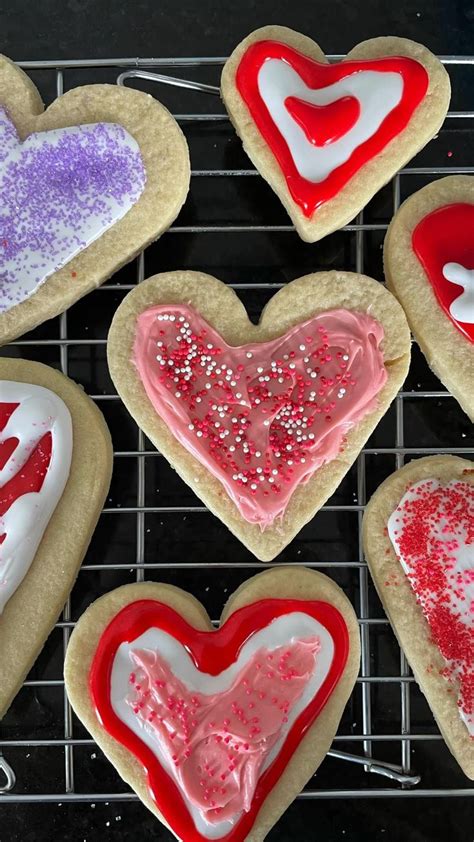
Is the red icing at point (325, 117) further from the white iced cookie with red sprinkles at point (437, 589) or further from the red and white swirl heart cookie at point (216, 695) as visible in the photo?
the red and white swirl heart cookie at point (216, 695)

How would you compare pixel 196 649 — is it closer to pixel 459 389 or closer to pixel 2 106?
pixel 459 389

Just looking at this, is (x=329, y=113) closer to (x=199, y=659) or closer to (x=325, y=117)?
(x=325, y=117)

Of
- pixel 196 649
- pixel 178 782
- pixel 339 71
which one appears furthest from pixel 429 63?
pixel 178 782

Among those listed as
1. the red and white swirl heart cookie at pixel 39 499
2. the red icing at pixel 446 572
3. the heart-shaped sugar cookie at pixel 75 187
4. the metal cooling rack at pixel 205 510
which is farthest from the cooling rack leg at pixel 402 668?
the red and white swirl heart cookie at pixel 39 499

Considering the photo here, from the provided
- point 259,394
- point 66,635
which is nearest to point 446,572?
point 259,394

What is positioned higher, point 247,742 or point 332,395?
point 332,395
